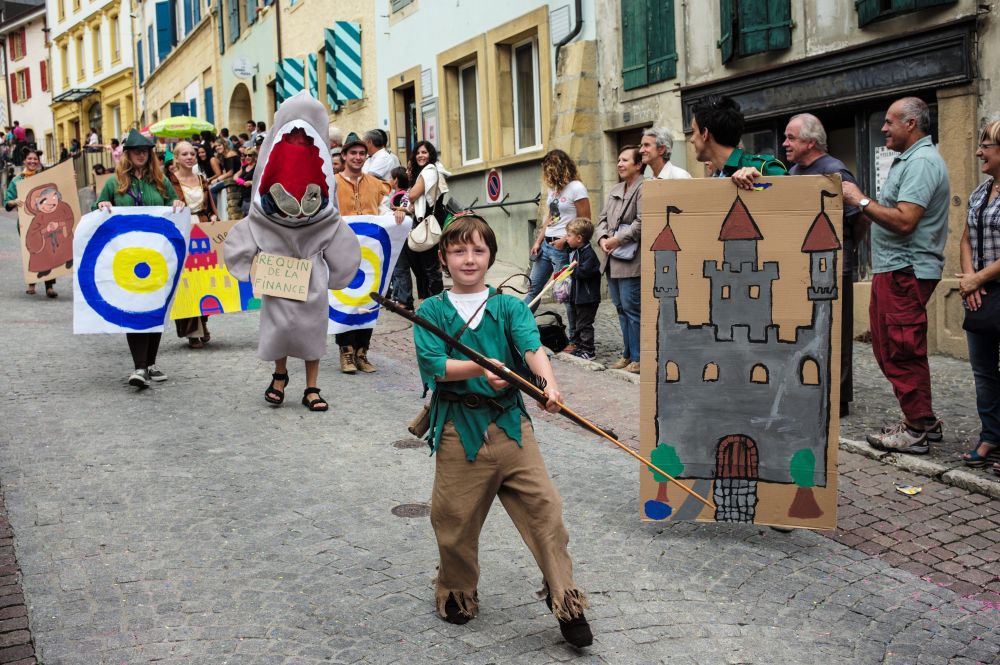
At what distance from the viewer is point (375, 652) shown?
12.2ft

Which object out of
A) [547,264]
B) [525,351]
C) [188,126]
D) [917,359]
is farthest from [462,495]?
[188,126]

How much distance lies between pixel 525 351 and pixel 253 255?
3.90m

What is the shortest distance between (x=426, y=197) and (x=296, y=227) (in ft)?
14.7

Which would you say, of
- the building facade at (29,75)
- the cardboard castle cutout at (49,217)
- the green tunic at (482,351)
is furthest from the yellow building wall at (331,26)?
the building facade at (29,75)

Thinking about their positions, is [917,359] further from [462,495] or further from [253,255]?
[253,255]

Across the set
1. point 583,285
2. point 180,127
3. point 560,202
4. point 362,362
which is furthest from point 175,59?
point 583,285

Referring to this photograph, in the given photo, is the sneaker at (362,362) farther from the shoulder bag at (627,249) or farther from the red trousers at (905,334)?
the red trousers at (905,334)

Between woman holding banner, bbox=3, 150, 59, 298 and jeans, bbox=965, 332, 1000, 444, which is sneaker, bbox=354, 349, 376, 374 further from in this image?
woman holding banner, bbox=3, 150, 59, 298


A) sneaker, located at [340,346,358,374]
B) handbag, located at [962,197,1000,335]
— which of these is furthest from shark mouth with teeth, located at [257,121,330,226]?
handbag, located at [962,197,1000,335]

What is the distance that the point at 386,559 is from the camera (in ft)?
15.2

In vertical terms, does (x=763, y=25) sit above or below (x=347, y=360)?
above

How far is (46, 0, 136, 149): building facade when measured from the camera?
163ft

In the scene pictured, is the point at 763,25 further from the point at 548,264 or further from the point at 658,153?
the point at 658,153

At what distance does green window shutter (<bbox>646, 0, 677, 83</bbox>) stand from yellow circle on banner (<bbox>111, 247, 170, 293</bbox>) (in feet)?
22.7
